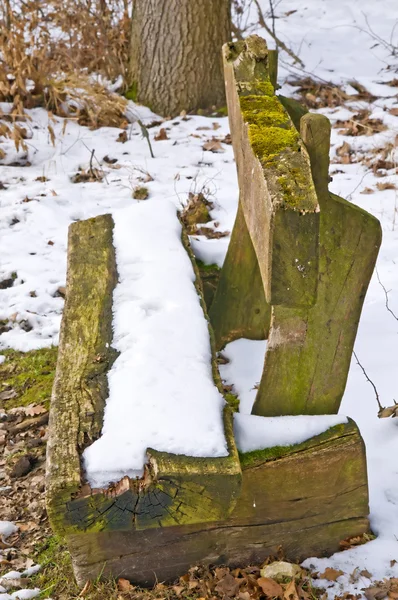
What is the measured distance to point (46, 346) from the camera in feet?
14.6

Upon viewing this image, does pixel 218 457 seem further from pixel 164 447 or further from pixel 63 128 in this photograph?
pixel 63 128

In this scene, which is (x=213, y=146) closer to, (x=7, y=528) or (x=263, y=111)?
(x=263, y=111)

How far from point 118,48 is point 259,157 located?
6.10 metres

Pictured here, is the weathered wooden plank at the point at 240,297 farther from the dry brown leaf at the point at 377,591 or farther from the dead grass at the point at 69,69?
the dead grass at the point at 69,69

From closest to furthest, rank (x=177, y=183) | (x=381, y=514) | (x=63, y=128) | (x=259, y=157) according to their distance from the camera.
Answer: (x=259, y=157)
(x=381, y=514)
(x=177, y=183)
(x=63, y=128)

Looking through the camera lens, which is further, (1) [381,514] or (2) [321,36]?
(2) [321,36]

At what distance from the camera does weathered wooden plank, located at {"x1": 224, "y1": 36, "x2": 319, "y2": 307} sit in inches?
82.0

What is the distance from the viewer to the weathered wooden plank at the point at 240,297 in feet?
12.5

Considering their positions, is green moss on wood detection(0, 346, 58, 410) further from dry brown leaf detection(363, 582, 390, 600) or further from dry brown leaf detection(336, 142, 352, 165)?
dry brown leaf detection(336, 142, 352, 165)

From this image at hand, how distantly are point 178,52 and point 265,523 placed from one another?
5.95 m

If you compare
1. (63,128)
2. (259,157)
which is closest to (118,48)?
(63,128)

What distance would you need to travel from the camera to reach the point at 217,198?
5.92 meters

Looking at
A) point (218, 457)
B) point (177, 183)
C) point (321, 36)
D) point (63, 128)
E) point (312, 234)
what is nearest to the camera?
point (312, 234)

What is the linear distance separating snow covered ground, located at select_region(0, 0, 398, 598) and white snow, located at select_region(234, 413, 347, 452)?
0.54 m
